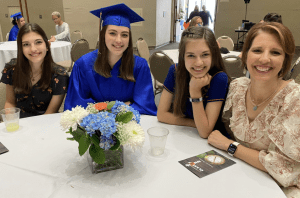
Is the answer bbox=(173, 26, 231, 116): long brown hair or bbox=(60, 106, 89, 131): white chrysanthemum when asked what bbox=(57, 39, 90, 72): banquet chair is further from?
bbox=(60, 106, 89, 131): white chrysanthemum

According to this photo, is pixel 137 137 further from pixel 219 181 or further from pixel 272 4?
pixel 272 4

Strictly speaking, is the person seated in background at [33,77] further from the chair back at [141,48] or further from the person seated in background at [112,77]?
the chair back at [141,48]

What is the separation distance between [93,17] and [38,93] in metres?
7.62

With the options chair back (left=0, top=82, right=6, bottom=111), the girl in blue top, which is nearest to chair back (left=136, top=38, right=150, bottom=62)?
chair back (left=0, top=82, right=6, bottom=111)

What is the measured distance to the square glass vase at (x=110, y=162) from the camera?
3.08 ft

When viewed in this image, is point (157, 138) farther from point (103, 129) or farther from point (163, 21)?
point (163, 21)

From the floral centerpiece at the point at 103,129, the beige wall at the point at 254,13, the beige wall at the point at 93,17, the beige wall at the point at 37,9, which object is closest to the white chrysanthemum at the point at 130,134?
the floral centerpiece at the point at 103,129

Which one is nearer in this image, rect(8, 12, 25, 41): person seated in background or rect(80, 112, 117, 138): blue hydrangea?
rect(80, 112, 117, 138): blue hydrangea

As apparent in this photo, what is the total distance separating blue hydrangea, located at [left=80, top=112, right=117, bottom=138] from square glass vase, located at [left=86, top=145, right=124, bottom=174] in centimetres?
16

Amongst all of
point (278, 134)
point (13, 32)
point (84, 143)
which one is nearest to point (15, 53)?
point (13, 32)

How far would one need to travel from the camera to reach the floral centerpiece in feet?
2.63

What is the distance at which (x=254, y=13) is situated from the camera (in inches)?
351

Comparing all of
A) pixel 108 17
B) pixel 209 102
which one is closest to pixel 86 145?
pixel 209 102

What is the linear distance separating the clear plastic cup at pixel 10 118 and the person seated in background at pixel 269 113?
3.59ft
